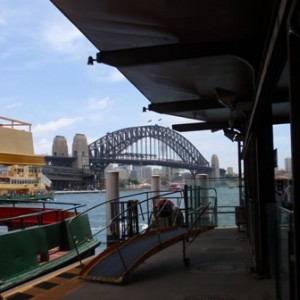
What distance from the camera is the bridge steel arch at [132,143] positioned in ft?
279

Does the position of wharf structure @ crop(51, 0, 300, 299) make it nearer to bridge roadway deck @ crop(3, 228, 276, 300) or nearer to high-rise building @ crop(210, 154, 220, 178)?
bridge roadway deck @ crop(3, 228, 276, 300)

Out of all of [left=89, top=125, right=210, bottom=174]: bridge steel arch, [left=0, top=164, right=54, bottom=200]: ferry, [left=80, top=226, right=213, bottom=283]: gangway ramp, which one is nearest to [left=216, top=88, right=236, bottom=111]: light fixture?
[left=80, top=226, right=213, bottom=283]: gangway ramp

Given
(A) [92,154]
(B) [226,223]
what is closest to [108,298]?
(B) [226,223]

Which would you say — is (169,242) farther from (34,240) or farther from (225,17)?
(225,17)

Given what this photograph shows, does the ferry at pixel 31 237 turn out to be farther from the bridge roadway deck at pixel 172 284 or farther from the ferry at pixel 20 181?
the ferry at pixel 20 181

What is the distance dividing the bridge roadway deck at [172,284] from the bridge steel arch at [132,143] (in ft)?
215

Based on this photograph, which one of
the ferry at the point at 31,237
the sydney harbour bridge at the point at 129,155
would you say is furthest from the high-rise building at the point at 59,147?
the ferry at the point at 31,237

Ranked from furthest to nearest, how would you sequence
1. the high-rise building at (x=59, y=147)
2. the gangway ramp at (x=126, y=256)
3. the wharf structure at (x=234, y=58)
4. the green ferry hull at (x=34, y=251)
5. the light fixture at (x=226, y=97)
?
1. the high-rise building at (x=59, y=147)
2. the light fixture at (x=226, y=97)
3. the green ferry hull at (x=34, y=251)
4. the gangway ramp at (x=126, y=256)
5. the wharf structure at (x=234, y=58)

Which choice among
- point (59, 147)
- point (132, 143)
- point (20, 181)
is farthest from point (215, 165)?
point (132, 143)

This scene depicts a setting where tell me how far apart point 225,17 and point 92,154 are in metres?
89.0

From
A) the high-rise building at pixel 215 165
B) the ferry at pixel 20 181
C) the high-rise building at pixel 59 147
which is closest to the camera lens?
the ferry at pixel 20 181

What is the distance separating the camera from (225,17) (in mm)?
5379

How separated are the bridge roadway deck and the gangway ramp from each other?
153 mm

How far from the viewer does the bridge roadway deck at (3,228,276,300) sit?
244 inches
